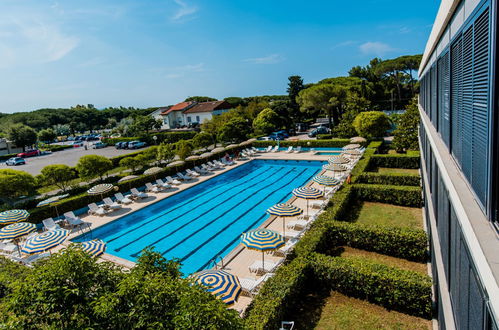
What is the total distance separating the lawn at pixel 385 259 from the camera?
359 inches

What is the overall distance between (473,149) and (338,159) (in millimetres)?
16517

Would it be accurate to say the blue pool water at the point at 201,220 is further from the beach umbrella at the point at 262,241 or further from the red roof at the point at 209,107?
the red roof at the point at 209,107

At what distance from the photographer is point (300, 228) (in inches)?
491

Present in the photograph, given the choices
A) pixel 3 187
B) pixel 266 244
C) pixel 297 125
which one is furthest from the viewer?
pixel 297 125

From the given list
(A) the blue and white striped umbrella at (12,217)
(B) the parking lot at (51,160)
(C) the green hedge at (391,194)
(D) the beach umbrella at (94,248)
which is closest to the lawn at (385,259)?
(C) the green hedge at (391,194)

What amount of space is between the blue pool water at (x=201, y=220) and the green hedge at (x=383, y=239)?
4440 mm

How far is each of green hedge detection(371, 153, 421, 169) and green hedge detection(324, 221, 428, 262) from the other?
12073 mm

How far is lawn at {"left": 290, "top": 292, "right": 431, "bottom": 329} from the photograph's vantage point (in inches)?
273

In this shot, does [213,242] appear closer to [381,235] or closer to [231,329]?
[381,235]

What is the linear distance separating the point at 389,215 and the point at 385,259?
12.8 ft

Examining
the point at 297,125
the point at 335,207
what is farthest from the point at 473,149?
the point at 297,125

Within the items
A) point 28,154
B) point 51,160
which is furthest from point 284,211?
point 28,154

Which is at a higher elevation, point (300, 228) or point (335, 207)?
point (335, 207)

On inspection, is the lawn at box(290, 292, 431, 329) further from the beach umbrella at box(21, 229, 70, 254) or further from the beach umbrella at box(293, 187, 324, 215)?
the beach umbrella at box(21, 229, 70, 254)
